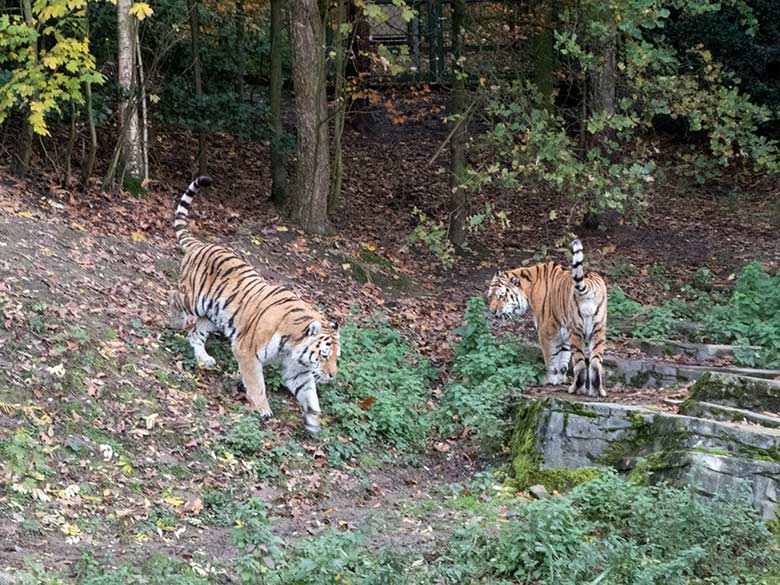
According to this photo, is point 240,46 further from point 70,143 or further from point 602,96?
point 602,96

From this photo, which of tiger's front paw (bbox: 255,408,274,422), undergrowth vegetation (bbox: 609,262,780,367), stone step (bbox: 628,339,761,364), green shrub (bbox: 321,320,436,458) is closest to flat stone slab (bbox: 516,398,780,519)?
green shrub (bbox: 321,320,436,458)

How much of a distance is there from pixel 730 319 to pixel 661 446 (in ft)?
15.1

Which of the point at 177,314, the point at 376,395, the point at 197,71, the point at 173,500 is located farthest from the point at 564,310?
the point at 197,71

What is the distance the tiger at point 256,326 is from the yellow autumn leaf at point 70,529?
269 cm

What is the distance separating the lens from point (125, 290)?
1052 centimetres

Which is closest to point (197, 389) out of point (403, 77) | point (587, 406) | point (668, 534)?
point (587, 406)

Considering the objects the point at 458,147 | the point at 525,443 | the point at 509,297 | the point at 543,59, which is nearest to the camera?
the point at 525,443

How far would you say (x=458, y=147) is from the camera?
52.5 ft

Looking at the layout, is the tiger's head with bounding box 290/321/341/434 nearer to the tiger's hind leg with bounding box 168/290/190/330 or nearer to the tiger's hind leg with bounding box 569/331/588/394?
the tiger's hind leg with bounding box 168/290/190/330

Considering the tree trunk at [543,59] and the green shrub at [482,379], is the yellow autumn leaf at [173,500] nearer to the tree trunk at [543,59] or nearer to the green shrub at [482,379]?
the green shrub at [482,379]

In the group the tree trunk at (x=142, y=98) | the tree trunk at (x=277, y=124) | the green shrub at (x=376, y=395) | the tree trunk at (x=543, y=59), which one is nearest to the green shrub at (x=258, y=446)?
the green shrub at (x=376, y=395)

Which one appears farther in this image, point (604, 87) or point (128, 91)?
point (604, 87)

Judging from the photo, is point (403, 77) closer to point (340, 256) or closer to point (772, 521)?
point (340, 256)

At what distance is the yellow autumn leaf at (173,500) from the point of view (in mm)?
7488
